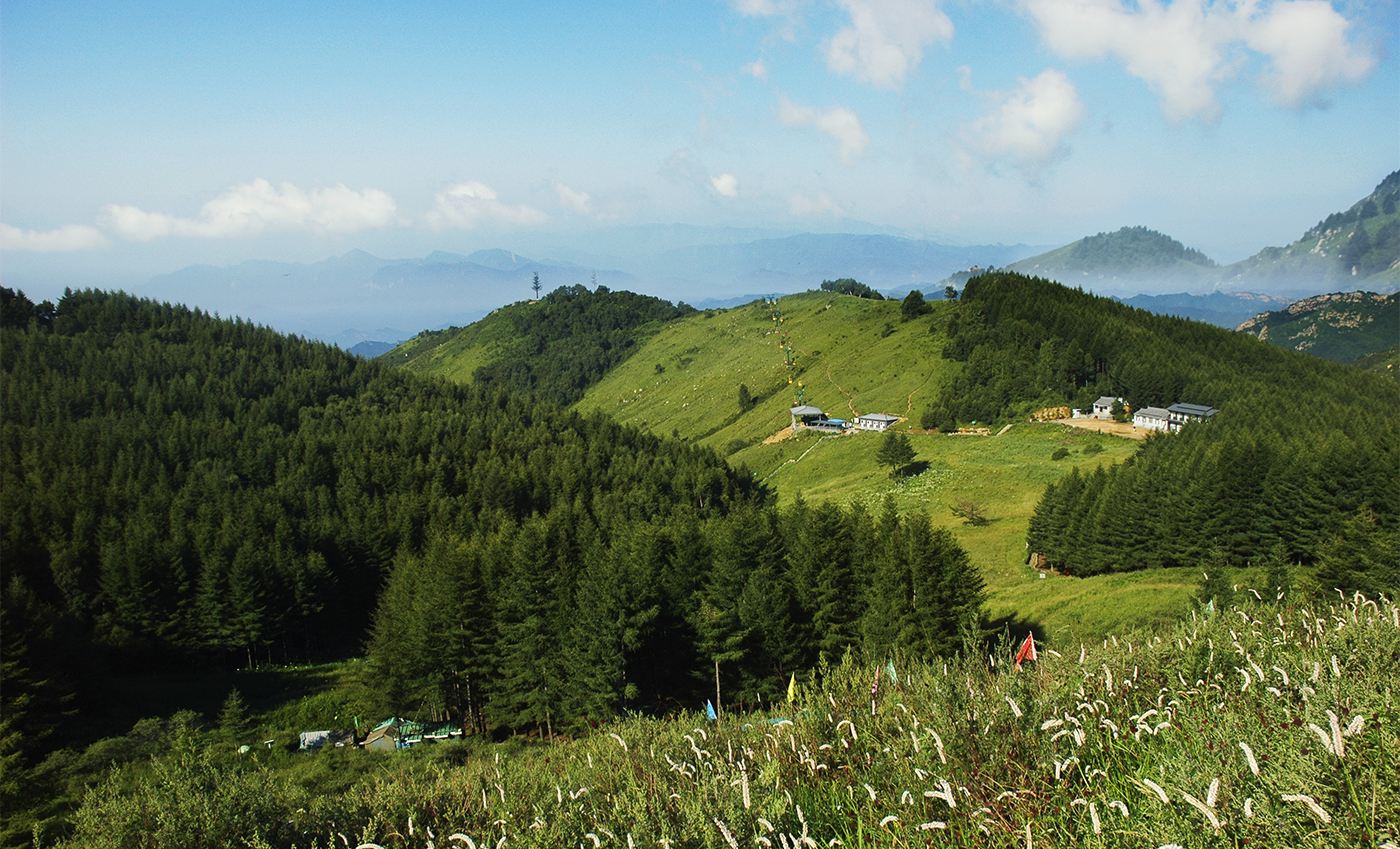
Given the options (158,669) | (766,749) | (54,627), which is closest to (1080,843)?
(766,749)

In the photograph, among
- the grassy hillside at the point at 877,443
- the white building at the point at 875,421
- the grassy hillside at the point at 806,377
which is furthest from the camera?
the grassy hillside at the point at 806,377

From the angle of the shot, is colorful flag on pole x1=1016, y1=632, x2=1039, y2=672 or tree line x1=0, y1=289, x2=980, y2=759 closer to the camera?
colorful flag on pole x1=1016, y1=632, x2=1039, y2=672

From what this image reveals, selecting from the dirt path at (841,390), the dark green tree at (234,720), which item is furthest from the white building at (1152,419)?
the dark green tree at (234,720)

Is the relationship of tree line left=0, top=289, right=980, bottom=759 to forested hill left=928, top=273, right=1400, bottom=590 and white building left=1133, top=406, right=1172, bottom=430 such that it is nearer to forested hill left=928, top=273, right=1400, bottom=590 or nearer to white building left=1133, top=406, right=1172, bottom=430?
forested hill left=928, top=273, right=1400, bottom=590

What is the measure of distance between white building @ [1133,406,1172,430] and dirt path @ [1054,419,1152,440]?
3.05ft

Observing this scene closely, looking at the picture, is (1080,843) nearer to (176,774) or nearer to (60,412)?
(176,774)

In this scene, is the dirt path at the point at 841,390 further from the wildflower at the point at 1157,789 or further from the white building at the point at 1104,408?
the wildflower at the point at 1157,789

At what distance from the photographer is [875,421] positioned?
110688mm

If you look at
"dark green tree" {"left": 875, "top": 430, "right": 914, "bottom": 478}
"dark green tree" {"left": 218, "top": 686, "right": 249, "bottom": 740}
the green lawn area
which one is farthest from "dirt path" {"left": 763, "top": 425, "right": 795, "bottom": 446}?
"dark green tree" {"left": 218, "top": 686, "right": 249, "bottom": 740}

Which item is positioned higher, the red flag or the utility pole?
the red flag

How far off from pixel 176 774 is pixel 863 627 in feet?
91.8

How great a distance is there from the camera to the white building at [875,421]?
110m

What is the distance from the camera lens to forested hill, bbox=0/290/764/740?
55.4 m

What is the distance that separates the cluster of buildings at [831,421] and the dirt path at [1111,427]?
2341 cm
